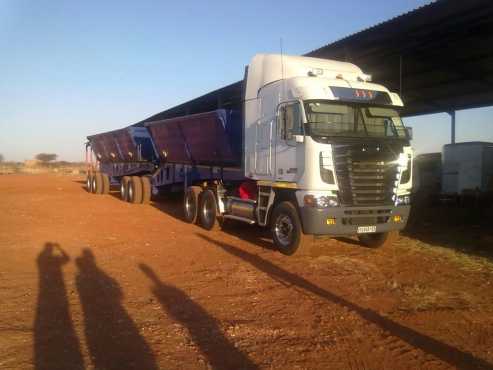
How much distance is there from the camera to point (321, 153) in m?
7.97

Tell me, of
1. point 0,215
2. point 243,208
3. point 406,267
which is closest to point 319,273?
point 406,267

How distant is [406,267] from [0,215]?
12872mm

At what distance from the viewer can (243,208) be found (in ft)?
35.1

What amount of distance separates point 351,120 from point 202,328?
5045 mm

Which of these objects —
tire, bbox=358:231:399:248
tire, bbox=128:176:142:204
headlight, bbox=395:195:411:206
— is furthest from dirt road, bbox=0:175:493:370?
tire, bbox=128:176:142:204

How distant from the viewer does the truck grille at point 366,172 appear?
317 inches

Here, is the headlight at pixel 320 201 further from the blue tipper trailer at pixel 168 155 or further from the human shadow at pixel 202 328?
the blue tipper trailer at pixel 168 155

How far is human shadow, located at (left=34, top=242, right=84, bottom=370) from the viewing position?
423 centimetres

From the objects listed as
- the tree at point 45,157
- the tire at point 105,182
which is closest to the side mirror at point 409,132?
the tire at point 105,182

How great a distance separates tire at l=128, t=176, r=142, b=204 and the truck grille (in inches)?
468

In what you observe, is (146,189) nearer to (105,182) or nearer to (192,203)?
(192,203)

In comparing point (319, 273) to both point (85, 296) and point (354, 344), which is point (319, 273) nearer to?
point (354, 344)

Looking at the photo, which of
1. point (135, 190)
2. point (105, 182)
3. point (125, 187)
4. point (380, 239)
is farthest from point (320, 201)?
point (105, 182)

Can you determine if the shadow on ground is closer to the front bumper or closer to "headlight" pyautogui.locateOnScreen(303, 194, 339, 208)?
the front bumper
